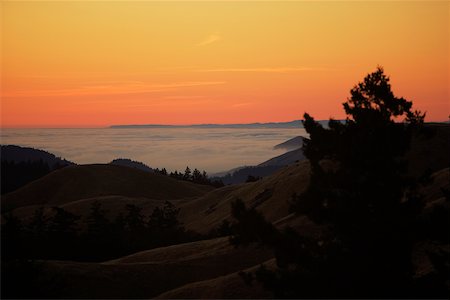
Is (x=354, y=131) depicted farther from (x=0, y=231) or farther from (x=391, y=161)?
(x=0, y=231)

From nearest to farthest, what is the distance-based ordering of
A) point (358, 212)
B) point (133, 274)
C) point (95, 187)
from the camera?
point (358, 212) < point (133, 274) < point (95, 187)

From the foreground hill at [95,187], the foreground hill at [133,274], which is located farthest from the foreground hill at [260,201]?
the foreground hill at [95,187]

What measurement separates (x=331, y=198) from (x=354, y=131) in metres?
3.78

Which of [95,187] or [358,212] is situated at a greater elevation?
[95,187]

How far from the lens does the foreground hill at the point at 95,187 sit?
166375 millimetres

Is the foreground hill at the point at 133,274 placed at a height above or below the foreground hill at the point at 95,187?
below

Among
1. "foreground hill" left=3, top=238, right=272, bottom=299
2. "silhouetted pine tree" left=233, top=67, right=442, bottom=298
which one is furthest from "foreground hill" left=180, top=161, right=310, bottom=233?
"silhouetted pine tree" left=233, top=67, right=442, bottom=298

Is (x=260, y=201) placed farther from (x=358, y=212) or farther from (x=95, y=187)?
(x=95, y=187)

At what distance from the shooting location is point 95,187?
173 m

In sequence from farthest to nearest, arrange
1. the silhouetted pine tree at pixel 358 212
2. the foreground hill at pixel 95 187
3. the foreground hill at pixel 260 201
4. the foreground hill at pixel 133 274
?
the foreground hill at pixel 95 187, the foreground hill at pixel 260 201, the foreground hill at pixel 133 274, the silhouetted pine tree at pixel 358 212

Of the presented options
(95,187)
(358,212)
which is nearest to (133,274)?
(358,212)

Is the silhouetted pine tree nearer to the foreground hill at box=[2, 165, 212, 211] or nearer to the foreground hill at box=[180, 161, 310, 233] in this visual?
the foreground hill at box=[180, 161, 310, 233]

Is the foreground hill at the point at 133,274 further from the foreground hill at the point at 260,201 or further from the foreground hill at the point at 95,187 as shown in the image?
the foreground hill at the point at 95,187

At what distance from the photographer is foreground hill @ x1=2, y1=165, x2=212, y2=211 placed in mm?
166375
